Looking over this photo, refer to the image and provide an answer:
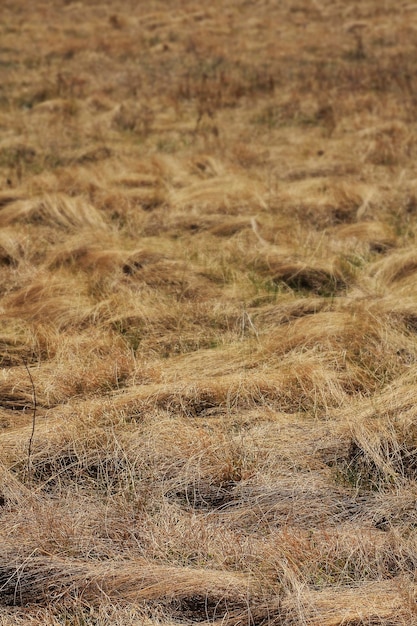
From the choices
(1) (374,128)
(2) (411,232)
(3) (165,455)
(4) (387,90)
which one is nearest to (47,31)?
(4) (387,90)

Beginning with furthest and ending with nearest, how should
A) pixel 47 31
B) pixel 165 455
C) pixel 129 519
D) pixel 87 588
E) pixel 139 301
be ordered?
1. pixel 47 31
2. pixel 139 301
3. pixel 165 455
4. pixel 129 519
5. pixel 87 588

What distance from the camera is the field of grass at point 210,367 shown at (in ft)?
6.89

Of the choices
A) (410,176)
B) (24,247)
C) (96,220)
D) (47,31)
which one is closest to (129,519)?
(24,247)

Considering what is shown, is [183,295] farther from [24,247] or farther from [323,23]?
[323,23]

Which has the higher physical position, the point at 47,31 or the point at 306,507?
the point at 47,31

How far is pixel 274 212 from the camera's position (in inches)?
214

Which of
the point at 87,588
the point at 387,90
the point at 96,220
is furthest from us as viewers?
the point at 387,90

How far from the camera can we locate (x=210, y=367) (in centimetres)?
336

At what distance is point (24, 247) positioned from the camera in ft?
15.5

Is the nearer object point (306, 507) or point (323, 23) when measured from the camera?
point (306, 507)

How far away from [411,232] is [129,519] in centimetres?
337

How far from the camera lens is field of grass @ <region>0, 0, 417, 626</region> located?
2.10 m

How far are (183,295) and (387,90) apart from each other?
604 cm

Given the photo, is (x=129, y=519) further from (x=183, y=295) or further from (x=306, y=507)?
(x=183, y=295)
